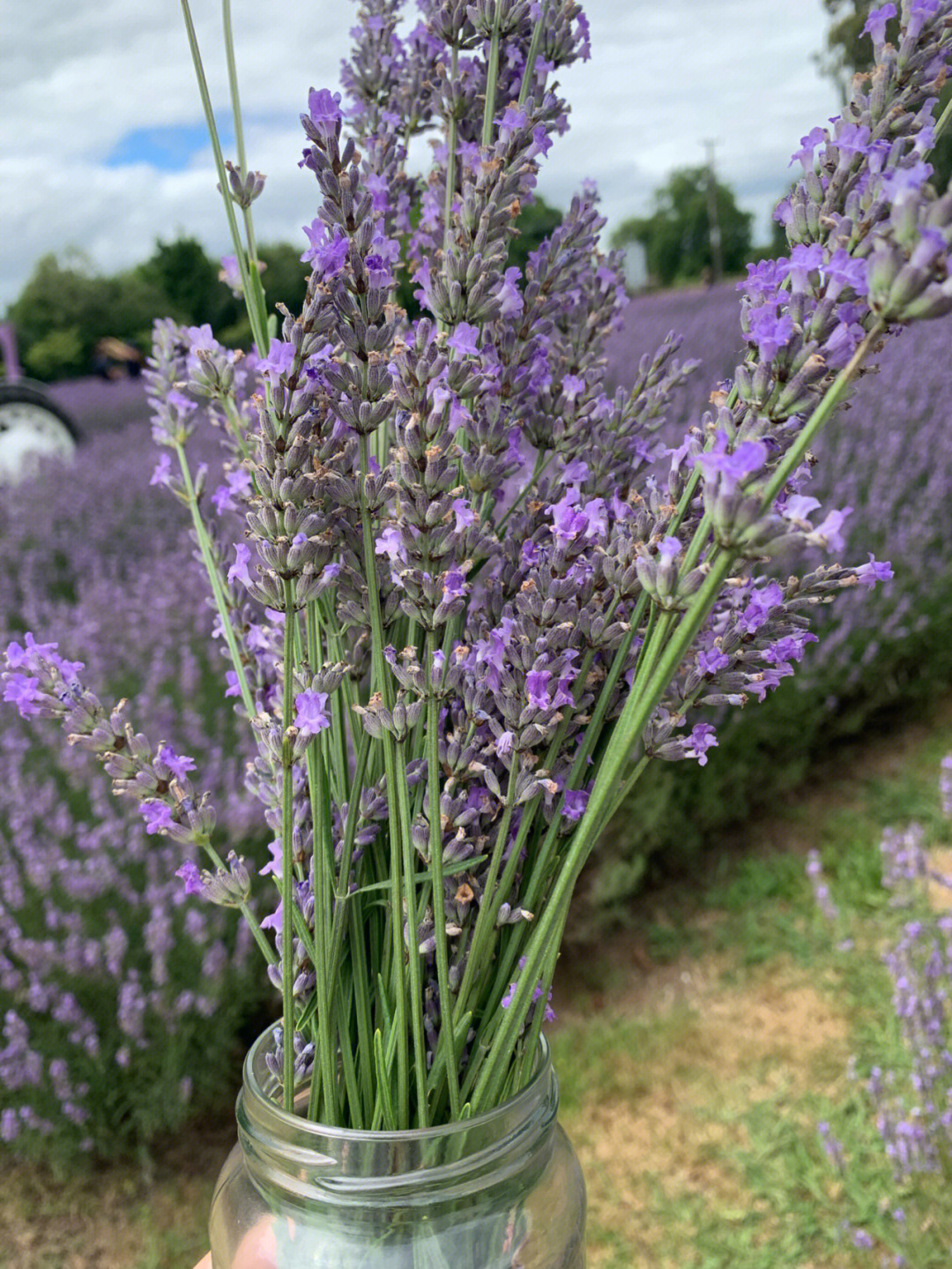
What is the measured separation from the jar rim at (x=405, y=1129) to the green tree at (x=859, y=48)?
17.9 inches

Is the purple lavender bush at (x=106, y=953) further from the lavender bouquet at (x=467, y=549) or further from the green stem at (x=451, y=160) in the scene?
the green stem at (x=451, y=160)

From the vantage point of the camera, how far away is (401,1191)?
1.57 feet

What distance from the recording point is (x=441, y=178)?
22.6 inches

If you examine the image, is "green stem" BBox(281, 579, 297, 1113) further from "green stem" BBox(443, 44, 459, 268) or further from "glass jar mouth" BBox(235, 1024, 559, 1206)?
"green stem" BBox(443, 44, 459, 268)

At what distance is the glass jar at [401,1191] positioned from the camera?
19.0 inches

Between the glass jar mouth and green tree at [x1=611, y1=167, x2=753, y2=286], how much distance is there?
14416 mm

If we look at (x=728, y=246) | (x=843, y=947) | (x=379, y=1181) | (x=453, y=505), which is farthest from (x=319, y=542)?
(x=728, y=246)

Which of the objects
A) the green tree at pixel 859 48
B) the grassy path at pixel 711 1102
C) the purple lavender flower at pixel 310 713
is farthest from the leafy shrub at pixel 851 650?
the purple lavender flower at pixel 310 713

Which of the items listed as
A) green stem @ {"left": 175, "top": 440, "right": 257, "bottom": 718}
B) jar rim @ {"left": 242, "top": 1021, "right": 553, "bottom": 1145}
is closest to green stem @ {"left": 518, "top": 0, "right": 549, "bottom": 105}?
green stem @ {"left": 175, "top": 440, "right": 257, "bottom": 718}

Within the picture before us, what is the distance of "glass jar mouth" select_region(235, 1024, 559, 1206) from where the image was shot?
0.48 metres

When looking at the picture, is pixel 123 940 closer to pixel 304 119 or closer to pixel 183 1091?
pixel 183 1091

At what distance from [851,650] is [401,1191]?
7.67 ft

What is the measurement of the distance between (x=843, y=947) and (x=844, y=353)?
176 centimetres

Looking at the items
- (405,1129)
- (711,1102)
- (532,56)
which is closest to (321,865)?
(405,1129)
